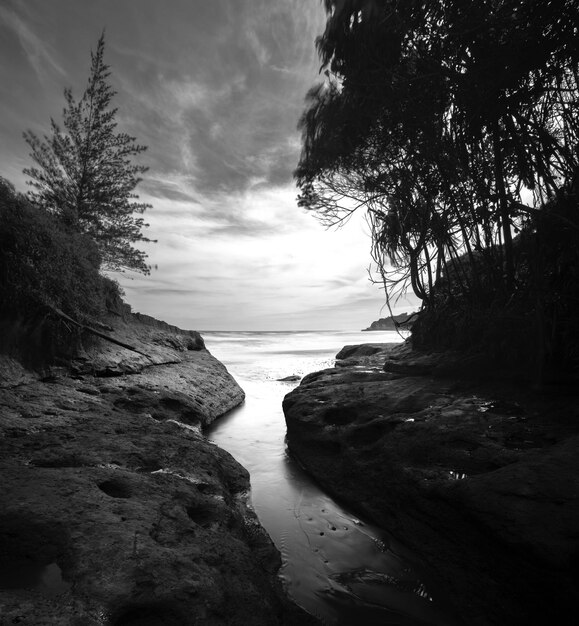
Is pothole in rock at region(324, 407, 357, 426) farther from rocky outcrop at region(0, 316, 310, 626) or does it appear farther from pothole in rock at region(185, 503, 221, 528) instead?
pothole in rock at region(185, 503, 221, 528)

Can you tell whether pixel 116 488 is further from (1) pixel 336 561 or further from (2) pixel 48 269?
(2) pixel 48 269

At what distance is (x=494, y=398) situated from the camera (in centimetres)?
393

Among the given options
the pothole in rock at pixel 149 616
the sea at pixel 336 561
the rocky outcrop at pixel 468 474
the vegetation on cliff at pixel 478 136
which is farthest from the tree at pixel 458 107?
the pothole in rock at pixel 149 616

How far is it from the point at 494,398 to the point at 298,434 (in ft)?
8.53

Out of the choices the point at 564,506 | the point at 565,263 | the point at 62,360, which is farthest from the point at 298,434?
the point at 565,263

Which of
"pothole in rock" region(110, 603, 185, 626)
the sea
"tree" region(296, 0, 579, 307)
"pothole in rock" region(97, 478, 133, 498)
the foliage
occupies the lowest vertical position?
the sea

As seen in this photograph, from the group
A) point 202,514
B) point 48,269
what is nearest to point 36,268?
point 48,269

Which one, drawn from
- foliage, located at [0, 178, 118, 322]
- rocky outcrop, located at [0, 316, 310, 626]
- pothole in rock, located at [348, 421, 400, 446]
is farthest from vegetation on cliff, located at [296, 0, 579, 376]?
foliage, located at [0, 178, 118, 322]

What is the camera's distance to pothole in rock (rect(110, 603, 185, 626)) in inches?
53.4

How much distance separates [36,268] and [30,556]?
4927 millimetres

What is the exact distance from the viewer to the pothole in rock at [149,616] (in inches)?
53.4

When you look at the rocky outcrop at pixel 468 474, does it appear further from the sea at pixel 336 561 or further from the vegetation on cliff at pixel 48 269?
→ the vegetation on cliff at pixel 48 269

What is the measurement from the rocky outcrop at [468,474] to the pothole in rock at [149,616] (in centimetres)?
185

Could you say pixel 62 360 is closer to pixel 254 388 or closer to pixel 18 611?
pixel 18 611
